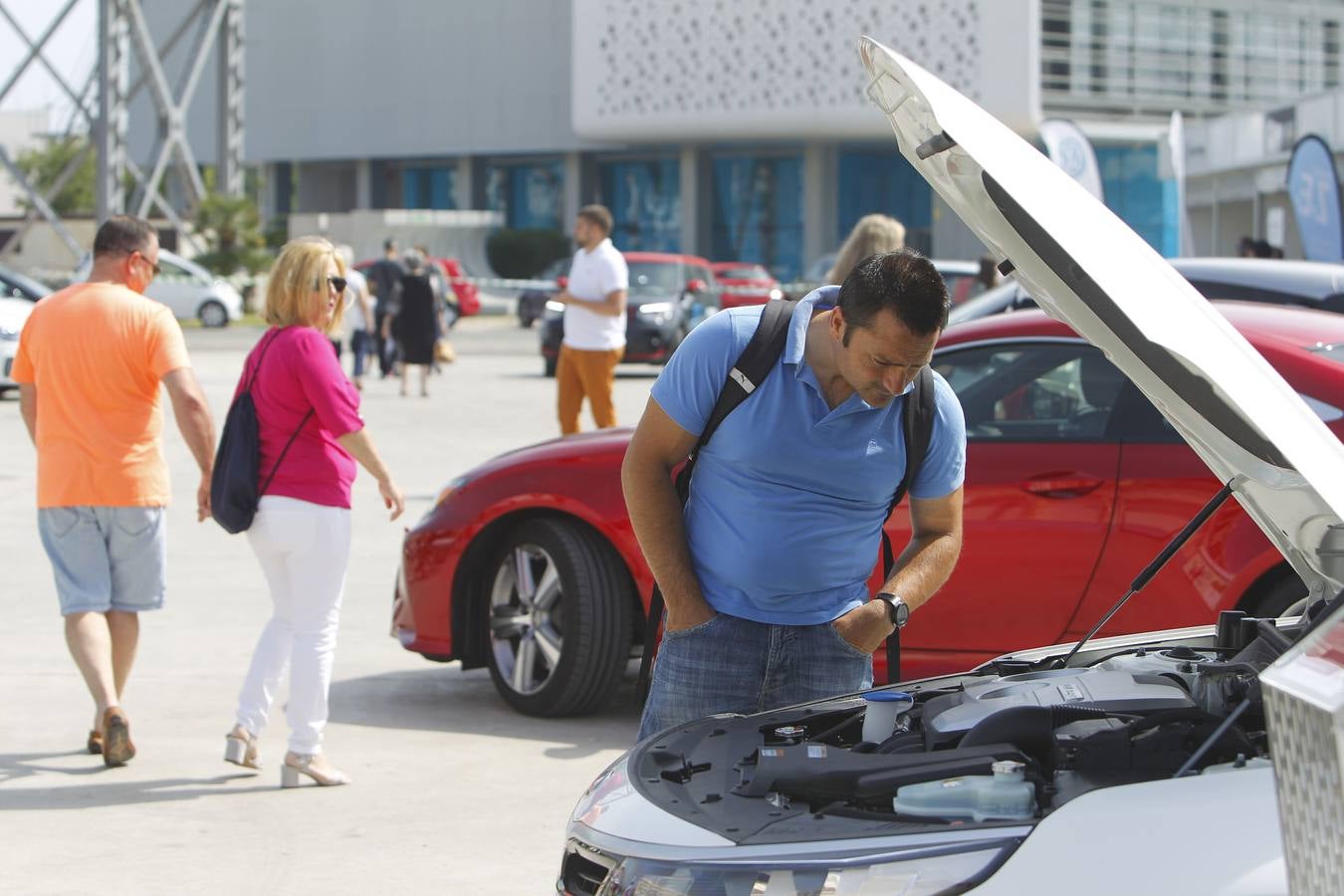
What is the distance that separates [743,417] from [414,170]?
219ft

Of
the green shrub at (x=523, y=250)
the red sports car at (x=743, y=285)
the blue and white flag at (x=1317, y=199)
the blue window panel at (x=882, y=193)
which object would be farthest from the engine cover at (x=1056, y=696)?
the green shrub at (x=523, y=250)

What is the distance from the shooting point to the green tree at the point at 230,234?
41.3 m

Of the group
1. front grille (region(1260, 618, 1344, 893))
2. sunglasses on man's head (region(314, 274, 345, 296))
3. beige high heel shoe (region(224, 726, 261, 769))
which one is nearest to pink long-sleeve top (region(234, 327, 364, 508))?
sunglasses on man's head (region(314, 274, 345, 296))

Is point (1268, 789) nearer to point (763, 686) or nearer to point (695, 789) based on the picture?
point (695, 789)

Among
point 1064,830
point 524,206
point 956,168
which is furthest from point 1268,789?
point 524,206

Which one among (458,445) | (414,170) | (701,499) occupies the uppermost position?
(414,170)

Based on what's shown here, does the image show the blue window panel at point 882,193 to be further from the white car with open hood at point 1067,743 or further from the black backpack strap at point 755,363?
the white car with open hood at point 1067,743

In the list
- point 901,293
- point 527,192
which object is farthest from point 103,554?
point 527,192

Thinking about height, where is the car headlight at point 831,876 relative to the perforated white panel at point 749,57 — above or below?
below

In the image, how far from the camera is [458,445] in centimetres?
1558

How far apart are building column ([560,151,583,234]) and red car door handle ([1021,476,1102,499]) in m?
57.7

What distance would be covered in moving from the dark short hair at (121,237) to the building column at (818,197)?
170 feet

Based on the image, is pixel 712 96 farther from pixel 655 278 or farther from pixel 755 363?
pixel 755 363

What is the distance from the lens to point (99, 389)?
233 inches
